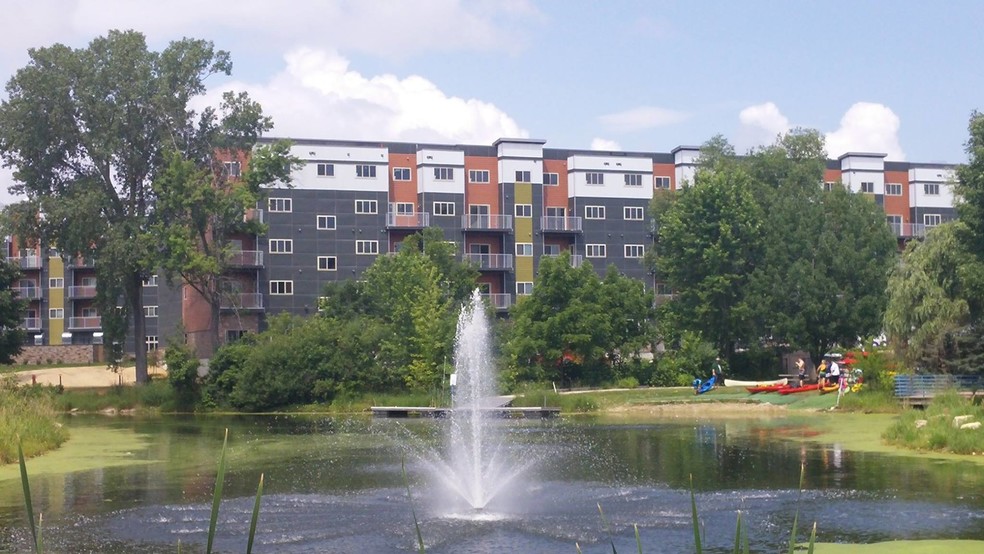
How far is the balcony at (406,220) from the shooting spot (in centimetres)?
7744

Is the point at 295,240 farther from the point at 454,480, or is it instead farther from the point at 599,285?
the point at 454,480

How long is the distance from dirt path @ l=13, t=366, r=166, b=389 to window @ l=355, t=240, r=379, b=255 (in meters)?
15.3

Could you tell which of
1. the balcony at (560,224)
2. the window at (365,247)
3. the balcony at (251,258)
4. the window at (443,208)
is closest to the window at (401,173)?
the window at (443,208)

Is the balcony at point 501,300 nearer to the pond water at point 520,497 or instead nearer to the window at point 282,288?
the window at point 282,288

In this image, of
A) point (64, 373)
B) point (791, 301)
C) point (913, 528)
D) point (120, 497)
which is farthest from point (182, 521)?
point (64, 373)

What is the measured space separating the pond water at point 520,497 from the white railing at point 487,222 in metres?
45.1

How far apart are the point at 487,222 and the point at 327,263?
37.4ft

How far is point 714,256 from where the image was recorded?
6153cm

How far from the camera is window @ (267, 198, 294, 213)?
75875 millimetres

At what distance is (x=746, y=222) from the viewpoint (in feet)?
206

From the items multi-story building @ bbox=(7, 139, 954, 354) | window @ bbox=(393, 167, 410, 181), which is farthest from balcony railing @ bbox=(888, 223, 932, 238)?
window @ bbox=(393, 167, 410, 181)

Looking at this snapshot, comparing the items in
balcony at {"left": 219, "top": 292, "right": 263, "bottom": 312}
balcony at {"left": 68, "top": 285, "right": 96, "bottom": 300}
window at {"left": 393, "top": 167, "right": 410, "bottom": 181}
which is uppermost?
window at {"left": 393, "top": 167, "right": 410, "bottom": 181}

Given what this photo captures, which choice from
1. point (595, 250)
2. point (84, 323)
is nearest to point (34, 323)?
point (84, 323)

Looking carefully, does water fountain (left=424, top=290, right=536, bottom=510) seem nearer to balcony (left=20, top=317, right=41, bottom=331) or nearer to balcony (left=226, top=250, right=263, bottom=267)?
balcony (left=226, top=250, right=263, bottom=267)
